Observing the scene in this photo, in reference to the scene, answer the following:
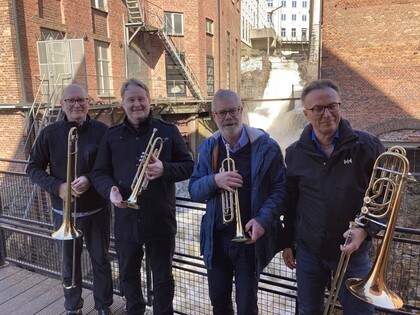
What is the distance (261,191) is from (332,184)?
49 cm

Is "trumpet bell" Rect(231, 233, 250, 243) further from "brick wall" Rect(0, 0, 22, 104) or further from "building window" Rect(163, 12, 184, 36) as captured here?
"building window" Rect(163, 12, 184, 36)

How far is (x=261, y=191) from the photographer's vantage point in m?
2.41

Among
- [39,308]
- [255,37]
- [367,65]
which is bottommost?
[39,308]

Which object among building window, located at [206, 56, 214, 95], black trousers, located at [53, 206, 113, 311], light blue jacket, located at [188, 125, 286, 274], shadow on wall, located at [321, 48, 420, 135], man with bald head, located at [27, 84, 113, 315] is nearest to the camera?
light blue jacket, located at [188, 125, 286, 274]

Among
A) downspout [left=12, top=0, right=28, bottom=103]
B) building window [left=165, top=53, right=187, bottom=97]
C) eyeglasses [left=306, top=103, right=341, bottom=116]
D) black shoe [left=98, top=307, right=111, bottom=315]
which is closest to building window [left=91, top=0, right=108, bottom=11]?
downspout [left=12, top=0, right=28, bottom=103]

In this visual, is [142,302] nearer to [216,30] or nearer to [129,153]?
[129,153]

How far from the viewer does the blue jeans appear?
2.16 meters

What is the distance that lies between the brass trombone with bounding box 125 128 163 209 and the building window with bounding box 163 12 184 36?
1669cm

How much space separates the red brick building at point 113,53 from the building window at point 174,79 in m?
0.05

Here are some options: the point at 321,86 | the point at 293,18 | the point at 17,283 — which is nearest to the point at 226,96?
the point at 321,86

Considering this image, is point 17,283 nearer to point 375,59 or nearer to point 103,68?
point 375,59

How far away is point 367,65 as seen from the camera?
459 inches

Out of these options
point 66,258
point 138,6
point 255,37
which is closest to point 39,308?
point 66,258

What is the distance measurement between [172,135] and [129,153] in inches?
14.7
